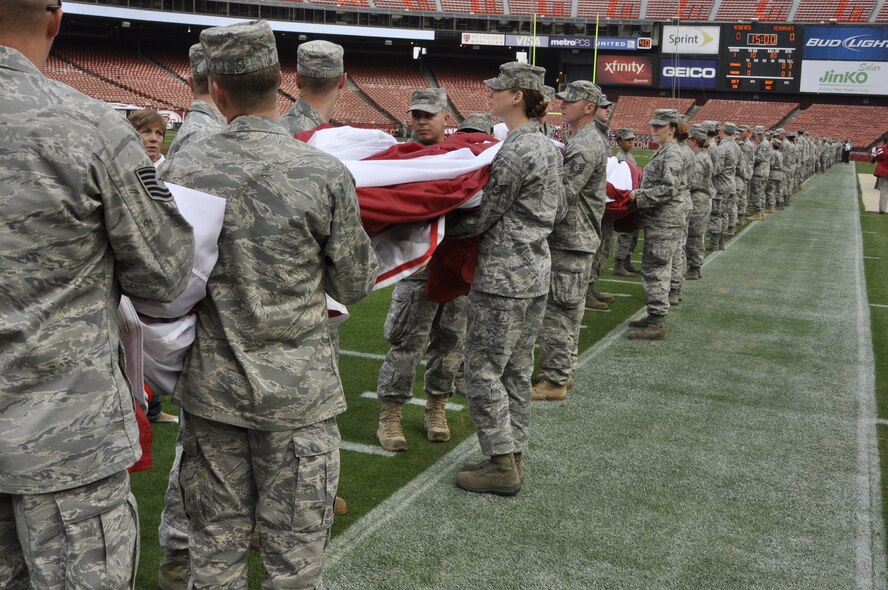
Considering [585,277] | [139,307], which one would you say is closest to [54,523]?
[139,307]

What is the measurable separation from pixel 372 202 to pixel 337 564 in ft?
4.77

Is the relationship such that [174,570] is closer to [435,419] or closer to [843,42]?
[435,419]

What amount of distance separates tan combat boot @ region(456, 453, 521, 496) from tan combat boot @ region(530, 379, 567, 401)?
62.4 inches

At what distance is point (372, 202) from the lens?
3.36 meters

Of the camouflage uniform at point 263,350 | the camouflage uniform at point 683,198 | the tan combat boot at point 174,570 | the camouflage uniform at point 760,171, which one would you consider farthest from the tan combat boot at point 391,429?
the camouflage uniform at point 760,171

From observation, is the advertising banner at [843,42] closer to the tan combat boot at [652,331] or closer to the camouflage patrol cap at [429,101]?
the tan combat boot at [652,331]

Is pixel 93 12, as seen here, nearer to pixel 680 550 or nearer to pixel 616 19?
pixel 616 19

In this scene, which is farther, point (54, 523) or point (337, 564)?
point (337, 564)

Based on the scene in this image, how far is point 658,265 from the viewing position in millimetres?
7922

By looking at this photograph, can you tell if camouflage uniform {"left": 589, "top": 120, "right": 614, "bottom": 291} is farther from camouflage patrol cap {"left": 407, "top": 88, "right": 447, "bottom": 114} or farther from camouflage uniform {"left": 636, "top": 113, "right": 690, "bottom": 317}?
camouflage patrol cap {"left": 407, "top": 88, "right": 447, "bottom": 114}

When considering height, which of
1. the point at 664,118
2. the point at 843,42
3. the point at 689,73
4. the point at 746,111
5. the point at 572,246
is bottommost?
the point at 572,246

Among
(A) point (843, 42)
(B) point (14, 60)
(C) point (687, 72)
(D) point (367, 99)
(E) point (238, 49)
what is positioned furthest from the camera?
(D) point (367, 99)

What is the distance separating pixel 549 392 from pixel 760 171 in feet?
42.9

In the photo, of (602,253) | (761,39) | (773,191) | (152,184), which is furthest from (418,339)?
(761,39)
